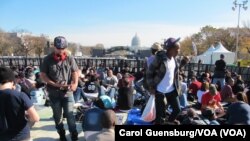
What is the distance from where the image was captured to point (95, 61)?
2409 centimetres

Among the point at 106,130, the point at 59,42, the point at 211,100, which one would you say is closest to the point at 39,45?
→ the point at 211,100

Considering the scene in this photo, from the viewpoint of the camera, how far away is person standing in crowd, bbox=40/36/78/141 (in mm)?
6051

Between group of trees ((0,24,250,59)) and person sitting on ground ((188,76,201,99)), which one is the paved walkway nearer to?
person sitting on ground ((188,76,201,99))

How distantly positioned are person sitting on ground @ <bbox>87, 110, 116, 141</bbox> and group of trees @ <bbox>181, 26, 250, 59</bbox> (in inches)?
2405

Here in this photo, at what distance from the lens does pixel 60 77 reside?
612cm

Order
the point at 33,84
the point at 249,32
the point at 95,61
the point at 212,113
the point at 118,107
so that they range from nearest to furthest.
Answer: the point at 212,113 < the point at 118,107 < the point at 33,84 < the point at 95,61 < the point at 249,32

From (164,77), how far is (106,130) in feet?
6.85

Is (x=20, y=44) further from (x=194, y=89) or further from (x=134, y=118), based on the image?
(x=134, y=118)

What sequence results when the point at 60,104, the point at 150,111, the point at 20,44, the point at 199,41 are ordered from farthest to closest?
the point at 199,41, the point at 20,44, the point at 150,111, the point at 60,104

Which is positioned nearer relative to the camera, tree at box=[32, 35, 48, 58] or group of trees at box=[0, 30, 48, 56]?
group of trees at box=[0, 30, 48, 56]

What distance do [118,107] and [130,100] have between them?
0.36 m

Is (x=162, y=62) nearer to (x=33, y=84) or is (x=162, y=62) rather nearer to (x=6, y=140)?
(x=6, y=140)

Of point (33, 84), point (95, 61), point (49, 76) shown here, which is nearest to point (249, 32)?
point (95, 61)

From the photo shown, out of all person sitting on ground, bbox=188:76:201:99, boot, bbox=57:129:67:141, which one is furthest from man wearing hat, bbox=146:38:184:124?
person sitting on ground, bbox=188:76:201:99
